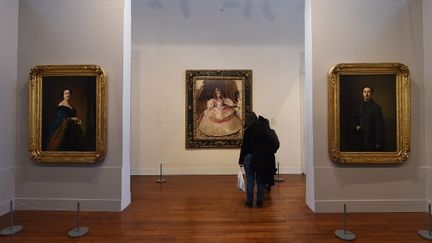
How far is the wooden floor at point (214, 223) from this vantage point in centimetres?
390

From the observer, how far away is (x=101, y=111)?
16.7 ft

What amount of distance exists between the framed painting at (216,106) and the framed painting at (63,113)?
12.4ft

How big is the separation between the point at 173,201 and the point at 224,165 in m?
3.23

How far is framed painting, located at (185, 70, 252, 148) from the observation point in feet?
28.3

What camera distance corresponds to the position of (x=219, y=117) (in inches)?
340

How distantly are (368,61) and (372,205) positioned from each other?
2629mm

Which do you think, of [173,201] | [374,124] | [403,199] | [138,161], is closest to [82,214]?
[173,201]

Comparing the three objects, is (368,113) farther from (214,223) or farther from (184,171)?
(184,171)

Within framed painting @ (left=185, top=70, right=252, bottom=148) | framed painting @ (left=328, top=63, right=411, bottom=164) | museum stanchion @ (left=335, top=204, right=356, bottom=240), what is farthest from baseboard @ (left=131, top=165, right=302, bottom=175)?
museum stanchion @ (left=335, top=204, right=356, bottom=240)

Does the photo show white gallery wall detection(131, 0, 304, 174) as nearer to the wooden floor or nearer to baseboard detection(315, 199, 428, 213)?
the wooden floor

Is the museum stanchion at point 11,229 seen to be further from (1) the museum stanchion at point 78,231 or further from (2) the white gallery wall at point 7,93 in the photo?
(2) the white gallery wall at point 7,93

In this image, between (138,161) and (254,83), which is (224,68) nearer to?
(254,83)

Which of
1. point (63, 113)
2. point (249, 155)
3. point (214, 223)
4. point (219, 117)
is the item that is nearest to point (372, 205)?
point (249, 155)

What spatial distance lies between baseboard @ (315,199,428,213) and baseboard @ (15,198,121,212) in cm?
376
